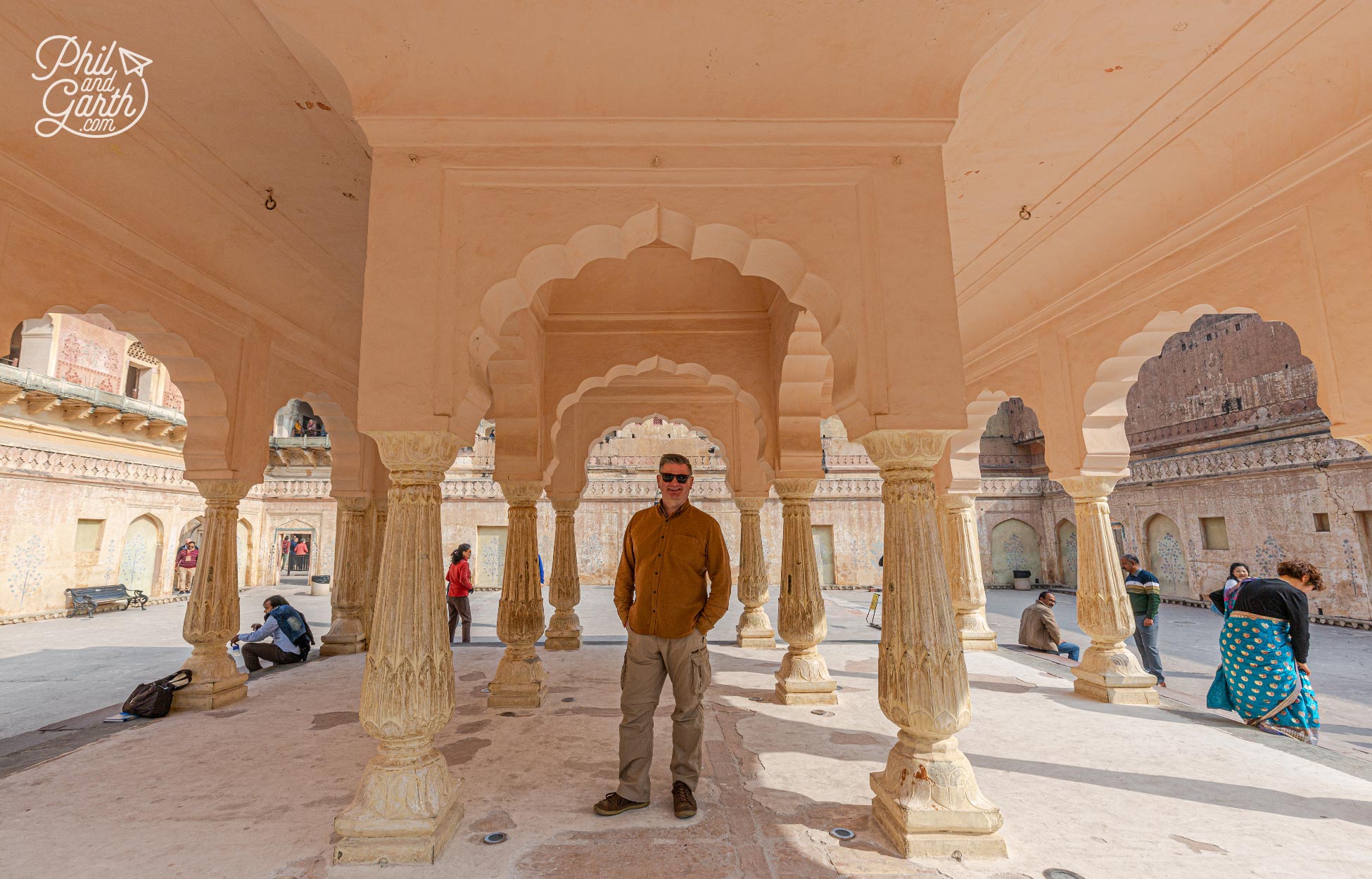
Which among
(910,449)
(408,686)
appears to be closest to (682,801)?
(408,686)

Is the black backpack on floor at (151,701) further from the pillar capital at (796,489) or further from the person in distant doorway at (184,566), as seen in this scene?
the person in distant doorway at (184,566)

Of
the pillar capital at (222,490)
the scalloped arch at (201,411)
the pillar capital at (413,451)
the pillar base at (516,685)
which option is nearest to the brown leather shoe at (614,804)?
the pillar capital at (413,451)

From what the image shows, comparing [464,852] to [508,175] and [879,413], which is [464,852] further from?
[508,175]

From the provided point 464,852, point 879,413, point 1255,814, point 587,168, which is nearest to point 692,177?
point 587,168

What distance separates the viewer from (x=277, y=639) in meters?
7.32

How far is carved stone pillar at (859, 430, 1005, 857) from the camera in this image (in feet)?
9.18

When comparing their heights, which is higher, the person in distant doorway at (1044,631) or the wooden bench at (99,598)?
the wooden bench at (99,598)

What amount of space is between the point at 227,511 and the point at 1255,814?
792 centimetres

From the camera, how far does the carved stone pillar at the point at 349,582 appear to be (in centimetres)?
816

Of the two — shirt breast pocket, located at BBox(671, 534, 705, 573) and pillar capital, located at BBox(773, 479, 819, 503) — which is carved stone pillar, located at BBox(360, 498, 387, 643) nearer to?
pillar capital, located at BBox(773, 479, 819, 503)

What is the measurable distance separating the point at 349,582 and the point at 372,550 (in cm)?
48

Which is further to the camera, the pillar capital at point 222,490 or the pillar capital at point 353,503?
the pillar capital at point 353,503

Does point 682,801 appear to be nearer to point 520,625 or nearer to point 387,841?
point 387,841

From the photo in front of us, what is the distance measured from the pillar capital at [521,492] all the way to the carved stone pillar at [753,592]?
309 centimetres
